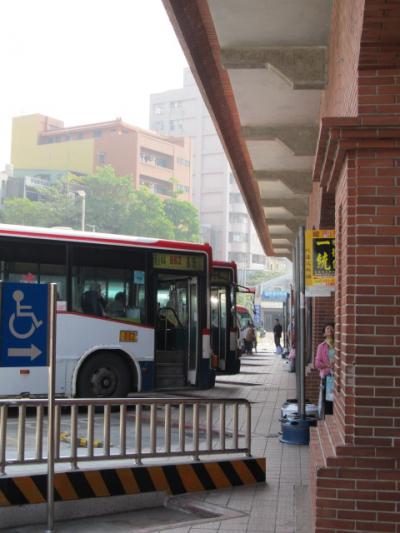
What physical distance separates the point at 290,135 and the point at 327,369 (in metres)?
3.76

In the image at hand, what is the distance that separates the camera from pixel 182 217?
3482 inches

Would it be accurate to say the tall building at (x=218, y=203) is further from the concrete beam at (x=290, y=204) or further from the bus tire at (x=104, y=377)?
the bus tire at (x=104, y=377)

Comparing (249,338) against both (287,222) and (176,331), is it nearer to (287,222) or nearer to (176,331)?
(287,222)

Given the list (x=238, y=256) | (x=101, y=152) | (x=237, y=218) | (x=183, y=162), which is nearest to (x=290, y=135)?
(x=101, y=152)

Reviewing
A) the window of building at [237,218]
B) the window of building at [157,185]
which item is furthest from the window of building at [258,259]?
the window of building at [157,185]

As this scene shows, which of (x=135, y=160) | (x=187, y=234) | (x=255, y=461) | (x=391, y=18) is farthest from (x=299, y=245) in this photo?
(x=135, y=160)

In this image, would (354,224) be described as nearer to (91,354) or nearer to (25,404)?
(25,404)

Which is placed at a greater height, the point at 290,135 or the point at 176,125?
the point at 176,125

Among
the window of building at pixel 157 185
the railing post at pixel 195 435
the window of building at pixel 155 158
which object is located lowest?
the railing post at pixel 195 435

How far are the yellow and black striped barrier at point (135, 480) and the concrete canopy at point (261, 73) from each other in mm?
4314

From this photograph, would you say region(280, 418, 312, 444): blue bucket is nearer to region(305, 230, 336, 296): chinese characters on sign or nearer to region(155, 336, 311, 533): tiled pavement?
region(155, 336, 311, 533): tiled pavement

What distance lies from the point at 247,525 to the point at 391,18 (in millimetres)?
4091

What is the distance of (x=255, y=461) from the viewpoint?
825 centimetres

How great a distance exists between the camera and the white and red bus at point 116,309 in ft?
45.0
